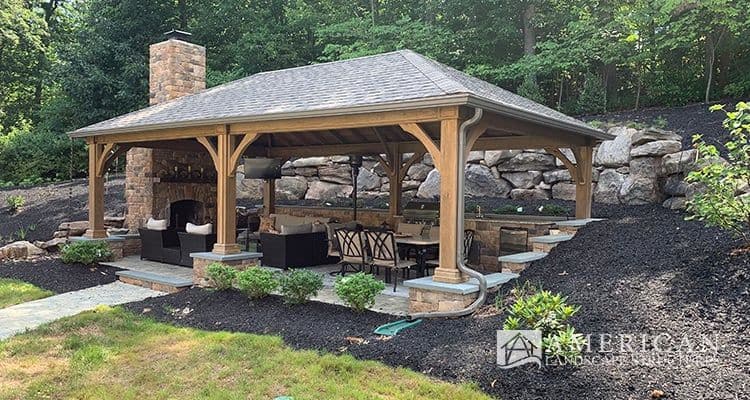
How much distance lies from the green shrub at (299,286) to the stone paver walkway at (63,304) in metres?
2.46

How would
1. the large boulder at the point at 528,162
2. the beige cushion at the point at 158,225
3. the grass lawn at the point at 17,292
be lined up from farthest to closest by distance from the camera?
the large boulder at the point at 528,162 < the beige cushion at the point at 158,225 < the grass lawn at the point at 17,292

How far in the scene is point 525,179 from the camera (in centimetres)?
1253

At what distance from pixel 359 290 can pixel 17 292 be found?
538 centimetres

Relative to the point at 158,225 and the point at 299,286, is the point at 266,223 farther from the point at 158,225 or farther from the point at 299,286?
the point at 299,286

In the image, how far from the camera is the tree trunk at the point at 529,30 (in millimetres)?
15742

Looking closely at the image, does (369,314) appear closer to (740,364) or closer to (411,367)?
(411,367)

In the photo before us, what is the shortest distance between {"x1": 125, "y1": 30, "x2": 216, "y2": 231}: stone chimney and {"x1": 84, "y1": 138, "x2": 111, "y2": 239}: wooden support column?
2.95 feet

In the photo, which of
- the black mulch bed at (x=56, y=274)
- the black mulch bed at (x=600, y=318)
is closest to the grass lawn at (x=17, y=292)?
the black mulch bed at (x=56, y=274)

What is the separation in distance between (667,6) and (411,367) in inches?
446

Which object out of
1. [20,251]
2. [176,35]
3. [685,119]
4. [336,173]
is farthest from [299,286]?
[685,119]

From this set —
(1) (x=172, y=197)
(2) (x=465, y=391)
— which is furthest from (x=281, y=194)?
(2) (x=465, y=391)

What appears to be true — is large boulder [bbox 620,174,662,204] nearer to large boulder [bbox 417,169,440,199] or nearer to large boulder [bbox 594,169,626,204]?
large boulder [bbox 594,169,626,204]

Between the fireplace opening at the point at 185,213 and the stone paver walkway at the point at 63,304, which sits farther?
the fireplace opening at the point at 185,213

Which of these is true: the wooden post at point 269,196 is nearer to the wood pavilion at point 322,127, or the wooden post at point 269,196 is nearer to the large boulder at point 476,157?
the wood pavilion at point 322,127
